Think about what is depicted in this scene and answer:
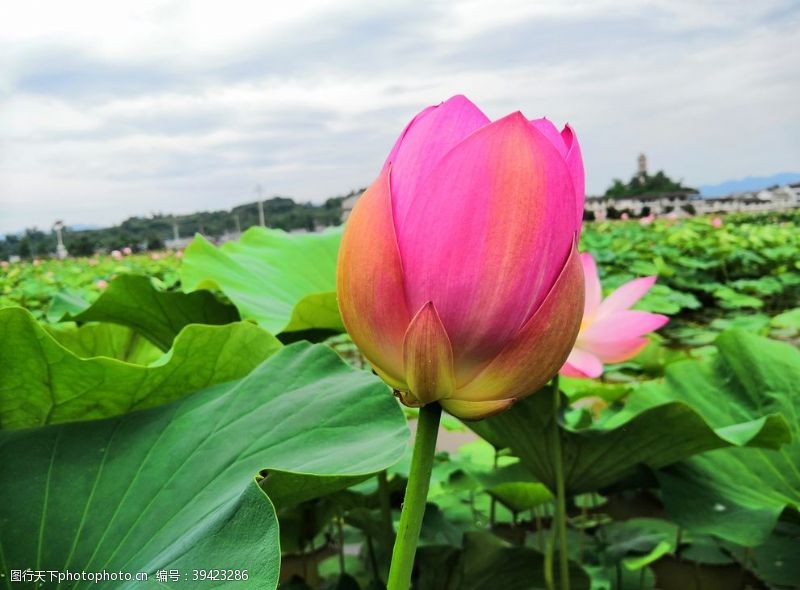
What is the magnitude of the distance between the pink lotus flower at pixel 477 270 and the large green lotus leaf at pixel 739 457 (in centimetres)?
46

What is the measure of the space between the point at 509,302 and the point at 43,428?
0.34 meters

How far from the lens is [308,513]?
83 centimetres

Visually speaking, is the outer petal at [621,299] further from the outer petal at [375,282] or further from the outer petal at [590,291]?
the outer petal at [375,282]

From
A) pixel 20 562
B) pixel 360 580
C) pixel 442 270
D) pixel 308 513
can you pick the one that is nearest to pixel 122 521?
pixel 20 562

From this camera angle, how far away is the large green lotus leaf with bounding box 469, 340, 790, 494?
1.85 ft

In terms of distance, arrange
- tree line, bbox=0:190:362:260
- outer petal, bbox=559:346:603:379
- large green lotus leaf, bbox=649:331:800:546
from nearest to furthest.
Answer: outer petal, bbox=559:346:603:379 < large green lotus leaf, bbox=649:331:800:546 < tree line, bbox=0:190:362:260

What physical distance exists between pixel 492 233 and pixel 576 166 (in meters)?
0.06

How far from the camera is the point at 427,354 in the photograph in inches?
9.8

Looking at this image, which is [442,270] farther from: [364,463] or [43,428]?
[43,428]

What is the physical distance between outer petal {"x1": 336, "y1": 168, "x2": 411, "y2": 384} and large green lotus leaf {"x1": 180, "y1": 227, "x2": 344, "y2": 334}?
46 centimetres

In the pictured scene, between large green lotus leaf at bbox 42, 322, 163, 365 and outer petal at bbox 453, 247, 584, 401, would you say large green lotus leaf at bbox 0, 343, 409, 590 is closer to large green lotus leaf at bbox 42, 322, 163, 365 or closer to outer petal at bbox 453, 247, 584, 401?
outer petal at bbox 453, 247, 584, 401

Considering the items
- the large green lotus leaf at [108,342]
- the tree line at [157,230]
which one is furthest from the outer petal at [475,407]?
the tree line at [157,230]

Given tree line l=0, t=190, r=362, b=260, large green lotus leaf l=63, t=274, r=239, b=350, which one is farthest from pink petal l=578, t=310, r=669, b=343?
tree line l=0, t=190, r=362, b=260

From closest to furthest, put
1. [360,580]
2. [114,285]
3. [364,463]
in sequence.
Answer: [364,463] < [114,285] < [360,580]
